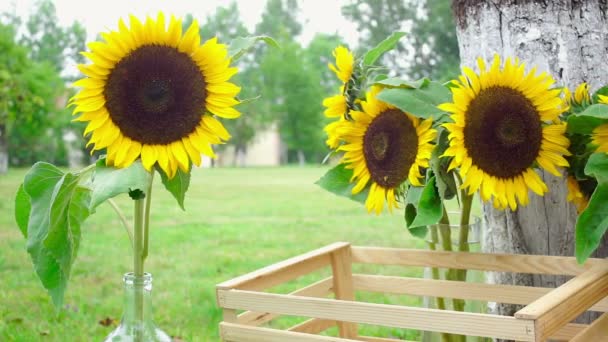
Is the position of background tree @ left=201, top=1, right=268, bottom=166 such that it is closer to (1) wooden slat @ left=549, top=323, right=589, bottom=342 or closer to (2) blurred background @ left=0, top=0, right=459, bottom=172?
(2) blurred background @ left=0, top=0, right=459, bottom=172

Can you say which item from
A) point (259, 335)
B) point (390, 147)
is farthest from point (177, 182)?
point (390, 147)

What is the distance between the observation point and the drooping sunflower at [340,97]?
104 cm

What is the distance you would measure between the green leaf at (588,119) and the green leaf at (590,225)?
90mm

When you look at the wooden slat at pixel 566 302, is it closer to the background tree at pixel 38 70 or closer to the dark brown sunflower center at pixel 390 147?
the dark brown sunflower center at pixel 390 147

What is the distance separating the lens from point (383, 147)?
993 millimetres

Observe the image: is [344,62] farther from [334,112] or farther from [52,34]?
[52,34]

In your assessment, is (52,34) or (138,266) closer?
(138,266)

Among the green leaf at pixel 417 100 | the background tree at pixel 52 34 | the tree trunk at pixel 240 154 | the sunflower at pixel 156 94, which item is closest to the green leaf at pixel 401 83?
the green leaf at pixel 417 100

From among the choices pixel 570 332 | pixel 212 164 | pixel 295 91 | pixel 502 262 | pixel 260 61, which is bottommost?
pixel 570 332

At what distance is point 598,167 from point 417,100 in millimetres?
231

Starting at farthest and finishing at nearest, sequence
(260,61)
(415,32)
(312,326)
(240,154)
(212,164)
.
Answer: (240,154) < (212,164) < (260,61) < (415,32) < (312,326)

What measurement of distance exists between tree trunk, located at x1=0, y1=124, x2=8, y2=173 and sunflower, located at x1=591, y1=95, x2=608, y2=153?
880cm

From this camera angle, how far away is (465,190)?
3.23ft

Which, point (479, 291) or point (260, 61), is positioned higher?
point (260, 61)
